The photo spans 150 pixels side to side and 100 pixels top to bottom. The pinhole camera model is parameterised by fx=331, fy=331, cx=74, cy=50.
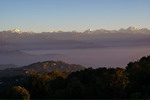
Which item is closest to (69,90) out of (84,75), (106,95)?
(106,95)

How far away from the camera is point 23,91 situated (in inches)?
2446

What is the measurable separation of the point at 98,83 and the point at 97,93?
2324 millimetres

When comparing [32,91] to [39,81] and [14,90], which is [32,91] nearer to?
[39,81]

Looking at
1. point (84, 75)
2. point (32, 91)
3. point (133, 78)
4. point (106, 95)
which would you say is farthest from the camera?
point (84, 75)

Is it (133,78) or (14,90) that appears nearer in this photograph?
(14,90)

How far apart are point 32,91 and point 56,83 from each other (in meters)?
6.86

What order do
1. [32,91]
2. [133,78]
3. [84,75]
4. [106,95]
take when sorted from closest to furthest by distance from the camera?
[106,95]
[133,78]
[32,91]
[84,75]

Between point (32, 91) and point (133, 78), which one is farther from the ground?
point (133, 78)

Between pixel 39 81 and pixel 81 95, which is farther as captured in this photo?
pixel 39 81

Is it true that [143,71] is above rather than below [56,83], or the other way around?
above

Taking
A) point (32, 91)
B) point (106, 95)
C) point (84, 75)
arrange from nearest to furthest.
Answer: point (106, 95), point (32, 91), point (84, 75)

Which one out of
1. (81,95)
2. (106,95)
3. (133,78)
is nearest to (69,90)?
(81,95)

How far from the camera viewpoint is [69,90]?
63500 millimetres

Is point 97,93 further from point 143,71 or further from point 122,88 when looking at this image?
point 143,71
